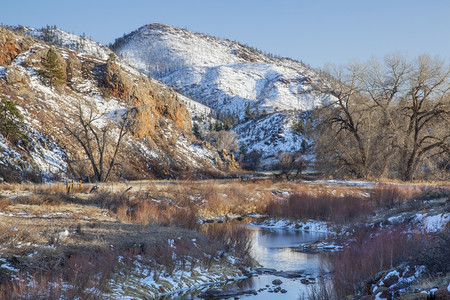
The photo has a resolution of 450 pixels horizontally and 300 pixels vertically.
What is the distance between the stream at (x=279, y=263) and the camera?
Result: 1112cm

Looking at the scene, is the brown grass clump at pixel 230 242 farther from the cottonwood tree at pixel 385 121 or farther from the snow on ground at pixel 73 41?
the snow on ground at pixel 73 41

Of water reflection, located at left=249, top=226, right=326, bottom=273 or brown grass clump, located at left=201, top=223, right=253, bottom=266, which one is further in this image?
water reflection, located at left=249, top=226, right=326, bottom=273

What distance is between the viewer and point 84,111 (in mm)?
51469

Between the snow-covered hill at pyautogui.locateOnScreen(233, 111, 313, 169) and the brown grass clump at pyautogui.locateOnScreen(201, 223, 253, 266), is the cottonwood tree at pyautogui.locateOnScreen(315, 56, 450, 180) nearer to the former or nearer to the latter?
the brown grass clump at pyautogui.locateOnScreen(201, 223, 253, 266)

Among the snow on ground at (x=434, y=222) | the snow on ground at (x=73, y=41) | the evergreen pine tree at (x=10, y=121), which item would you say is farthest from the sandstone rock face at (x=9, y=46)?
the snow on ground at (x=73, y=41)

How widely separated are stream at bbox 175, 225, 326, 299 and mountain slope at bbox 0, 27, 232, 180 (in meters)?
19.6

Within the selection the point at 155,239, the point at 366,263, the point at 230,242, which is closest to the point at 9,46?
the point at 230,242

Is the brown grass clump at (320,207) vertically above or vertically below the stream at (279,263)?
above

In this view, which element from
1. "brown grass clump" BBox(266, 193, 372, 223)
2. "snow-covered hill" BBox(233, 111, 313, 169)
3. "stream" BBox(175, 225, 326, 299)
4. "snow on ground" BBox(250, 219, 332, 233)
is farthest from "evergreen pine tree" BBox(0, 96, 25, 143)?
"snow-covered hill" BBox(233, 111, 313, 169)

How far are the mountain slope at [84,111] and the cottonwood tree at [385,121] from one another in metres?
22.7

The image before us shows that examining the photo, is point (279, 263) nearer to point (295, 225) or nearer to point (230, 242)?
point (230, 242)

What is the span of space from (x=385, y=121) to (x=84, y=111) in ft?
118

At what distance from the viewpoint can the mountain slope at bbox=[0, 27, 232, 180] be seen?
40.2 m

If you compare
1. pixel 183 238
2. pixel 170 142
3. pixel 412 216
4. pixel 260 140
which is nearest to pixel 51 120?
pixel 170 142
